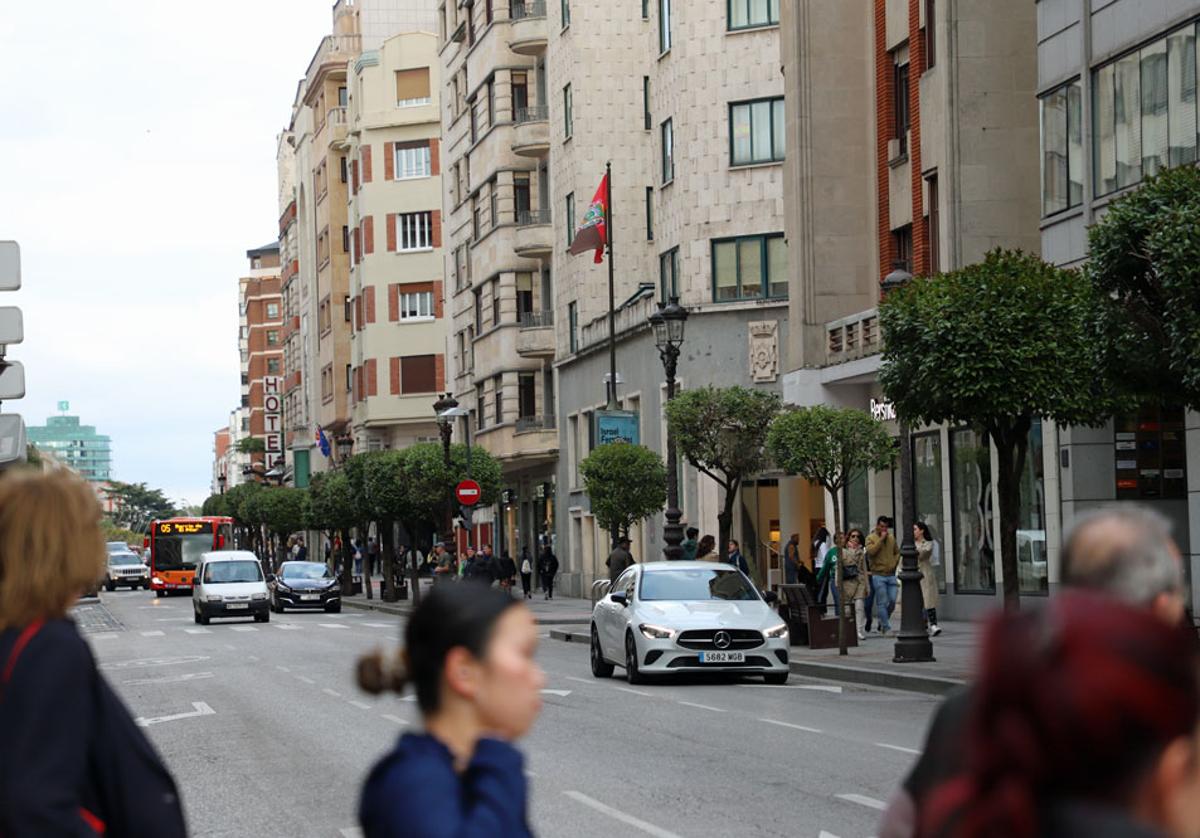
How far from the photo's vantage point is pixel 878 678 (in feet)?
78.6

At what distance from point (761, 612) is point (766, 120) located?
26.4 m

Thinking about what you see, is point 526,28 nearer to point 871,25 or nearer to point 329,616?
point 329,616

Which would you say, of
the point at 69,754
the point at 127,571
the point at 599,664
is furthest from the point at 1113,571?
the point at 127,571

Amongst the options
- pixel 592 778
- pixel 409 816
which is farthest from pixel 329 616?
pixel 409 816

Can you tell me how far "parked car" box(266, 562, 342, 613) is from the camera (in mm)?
55938

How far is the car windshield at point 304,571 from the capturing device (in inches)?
2234

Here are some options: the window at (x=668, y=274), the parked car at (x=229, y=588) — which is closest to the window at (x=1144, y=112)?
the window at (x=668, y=274)

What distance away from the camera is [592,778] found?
14.6m

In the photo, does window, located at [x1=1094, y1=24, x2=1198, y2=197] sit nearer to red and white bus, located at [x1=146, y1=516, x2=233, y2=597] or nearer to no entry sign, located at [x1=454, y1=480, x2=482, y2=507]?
no entry sign, located at [x1=454, y1=480, x2=482, y2=507]

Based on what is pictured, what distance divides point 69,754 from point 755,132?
4627 cm

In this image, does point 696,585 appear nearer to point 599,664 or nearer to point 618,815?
point 599,664

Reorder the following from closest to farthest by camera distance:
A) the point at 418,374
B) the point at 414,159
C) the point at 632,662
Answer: the point at 632,662
the point at 414,159
the point at 418,374

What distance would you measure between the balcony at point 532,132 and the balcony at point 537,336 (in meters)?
4.92

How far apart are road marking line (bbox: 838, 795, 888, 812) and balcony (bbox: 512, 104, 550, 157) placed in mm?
51780
